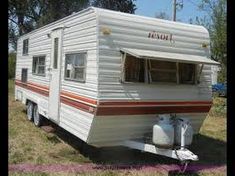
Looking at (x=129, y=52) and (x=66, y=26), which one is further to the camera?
(x=66, y=26)

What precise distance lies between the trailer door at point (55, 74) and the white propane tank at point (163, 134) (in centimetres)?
283

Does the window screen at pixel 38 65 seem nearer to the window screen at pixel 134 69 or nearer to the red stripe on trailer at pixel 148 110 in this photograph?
the window screen at pixel 134 69

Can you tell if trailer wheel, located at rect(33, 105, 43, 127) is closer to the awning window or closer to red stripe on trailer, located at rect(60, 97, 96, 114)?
red stripe on trailer, located at rect(60, 97, 96, 114)

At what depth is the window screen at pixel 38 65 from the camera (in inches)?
432

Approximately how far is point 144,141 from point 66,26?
3.19 metres

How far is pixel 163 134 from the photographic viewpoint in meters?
7.12

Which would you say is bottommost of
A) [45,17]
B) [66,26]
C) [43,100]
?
[43,100]

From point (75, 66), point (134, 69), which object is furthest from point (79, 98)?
point (134, 69)

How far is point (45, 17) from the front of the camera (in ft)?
107

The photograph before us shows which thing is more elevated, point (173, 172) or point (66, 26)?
point (66, 26)

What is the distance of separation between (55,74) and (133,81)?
2.72 m

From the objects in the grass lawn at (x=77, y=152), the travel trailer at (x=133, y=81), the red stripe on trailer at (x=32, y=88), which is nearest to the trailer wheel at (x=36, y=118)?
the grass lawn at (x=77, y=152)

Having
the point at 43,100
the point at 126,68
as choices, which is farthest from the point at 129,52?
the point at 43,100
